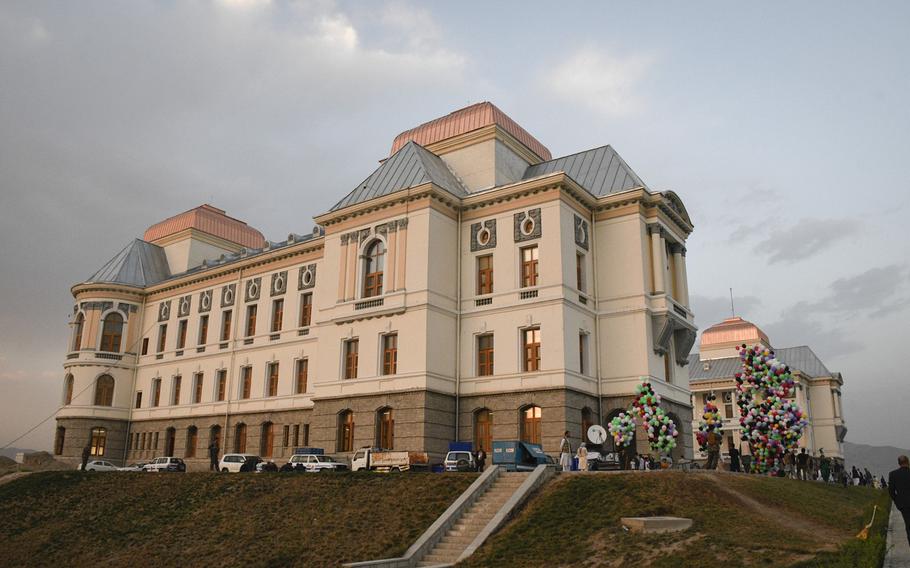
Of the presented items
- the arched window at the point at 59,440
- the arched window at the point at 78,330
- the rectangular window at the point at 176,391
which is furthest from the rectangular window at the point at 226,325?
the arched window at the point at 59,440

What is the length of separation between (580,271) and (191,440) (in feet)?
106

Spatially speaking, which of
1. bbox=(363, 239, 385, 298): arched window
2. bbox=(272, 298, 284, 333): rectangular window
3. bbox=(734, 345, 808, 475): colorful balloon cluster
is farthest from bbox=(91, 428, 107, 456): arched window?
bbox=(734, 345, 808, 475): colorful balloon cluster

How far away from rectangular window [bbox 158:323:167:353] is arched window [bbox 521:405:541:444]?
34586mm

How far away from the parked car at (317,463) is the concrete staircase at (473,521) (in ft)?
39.1

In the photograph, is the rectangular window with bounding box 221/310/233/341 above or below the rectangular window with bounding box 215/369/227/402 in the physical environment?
above

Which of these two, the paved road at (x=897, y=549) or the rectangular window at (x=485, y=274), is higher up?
the rectangular window at (x=485, y=274)

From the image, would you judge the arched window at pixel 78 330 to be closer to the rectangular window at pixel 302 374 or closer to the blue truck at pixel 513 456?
the rectangular window at pixel 302 374

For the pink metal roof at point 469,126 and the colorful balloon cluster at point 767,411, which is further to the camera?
the pink metal roof at point 469,126

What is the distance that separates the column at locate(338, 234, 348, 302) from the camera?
143 feet

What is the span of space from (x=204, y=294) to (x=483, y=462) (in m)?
32.1

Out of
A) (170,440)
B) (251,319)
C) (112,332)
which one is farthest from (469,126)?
(112,332)

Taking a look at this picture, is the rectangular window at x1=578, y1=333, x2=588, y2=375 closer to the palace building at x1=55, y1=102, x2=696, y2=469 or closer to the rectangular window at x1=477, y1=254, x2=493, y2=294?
the palace building at x1=55, y1=102, x2=696, y2=469

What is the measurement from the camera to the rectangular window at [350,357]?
1669 inches

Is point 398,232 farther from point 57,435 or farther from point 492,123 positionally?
point 57,435
